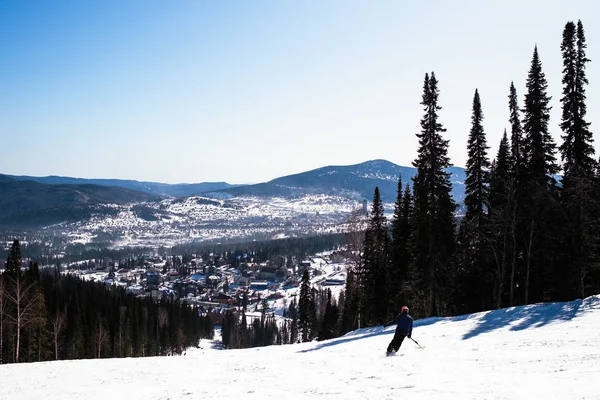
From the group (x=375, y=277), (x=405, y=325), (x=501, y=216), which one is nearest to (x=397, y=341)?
(x=405, y=325)

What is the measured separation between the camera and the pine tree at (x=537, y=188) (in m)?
31.6

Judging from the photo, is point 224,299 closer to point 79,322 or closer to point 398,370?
point 79,322

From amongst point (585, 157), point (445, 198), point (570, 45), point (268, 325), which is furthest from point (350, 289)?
point (268, 325)

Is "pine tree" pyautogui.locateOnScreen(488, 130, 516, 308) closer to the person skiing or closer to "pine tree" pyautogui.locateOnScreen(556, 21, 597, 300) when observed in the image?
"pine tree" pyautogui.locateOnScreen(556, 21, 597, 300)

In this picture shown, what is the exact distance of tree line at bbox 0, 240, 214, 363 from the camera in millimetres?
44938

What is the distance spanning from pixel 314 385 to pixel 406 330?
18.1 feet

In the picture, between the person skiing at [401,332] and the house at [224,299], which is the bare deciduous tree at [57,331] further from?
the house at [224,299]

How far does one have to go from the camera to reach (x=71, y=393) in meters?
15.7

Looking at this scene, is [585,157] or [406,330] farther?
[585,157]

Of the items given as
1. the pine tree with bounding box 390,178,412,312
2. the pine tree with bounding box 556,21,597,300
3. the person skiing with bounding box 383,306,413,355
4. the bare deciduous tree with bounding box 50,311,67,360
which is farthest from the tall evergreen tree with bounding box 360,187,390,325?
the bare deciduous tree with bounding box 50,311,67,360

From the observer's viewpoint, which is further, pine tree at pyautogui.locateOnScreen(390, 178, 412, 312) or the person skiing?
pine tree at pyautogui.locateOnScreen(390, 178, 412, 312)

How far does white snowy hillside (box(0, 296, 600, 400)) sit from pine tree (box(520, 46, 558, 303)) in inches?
397

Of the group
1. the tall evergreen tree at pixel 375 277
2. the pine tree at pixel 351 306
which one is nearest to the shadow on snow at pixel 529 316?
the tall evergreen tree at pixel 375 277

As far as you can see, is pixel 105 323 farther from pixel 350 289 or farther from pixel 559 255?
pixel 559 255
